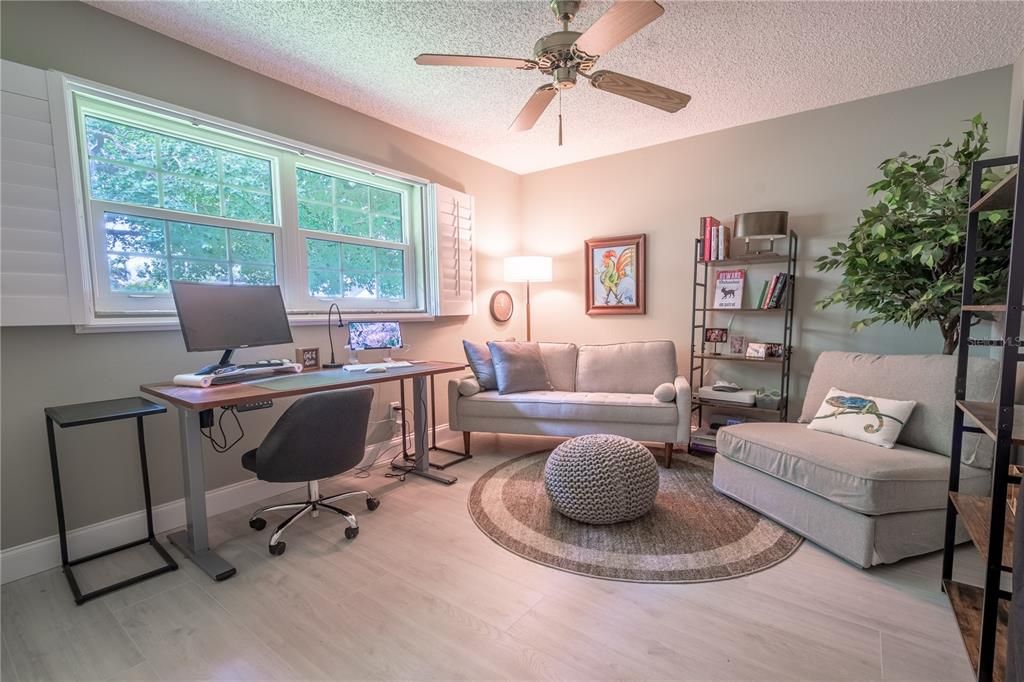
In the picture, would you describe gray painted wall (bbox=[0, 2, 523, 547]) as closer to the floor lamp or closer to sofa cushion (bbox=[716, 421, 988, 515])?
the floor lamp

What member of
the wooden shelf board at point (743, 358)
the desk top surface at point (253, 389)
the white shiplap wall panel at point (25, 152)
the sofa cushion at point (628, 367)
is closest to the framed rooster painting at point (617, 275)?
the sofa cushion at point (628, 367)

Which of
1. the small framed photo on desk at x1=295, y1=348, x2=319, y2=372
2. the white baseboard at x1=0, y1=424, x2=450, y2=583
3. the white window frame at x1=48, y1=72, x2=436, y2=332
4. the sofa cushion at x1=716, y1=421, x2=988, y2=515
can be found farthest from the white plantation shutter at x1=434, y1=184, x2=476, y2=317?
the sofa cushion at x1=716, y1=421, x2=988, y2=515

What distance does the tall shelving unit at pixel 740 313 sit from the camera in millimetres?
3148

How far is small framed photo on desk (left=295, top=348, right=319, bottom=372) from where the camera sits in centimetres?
272

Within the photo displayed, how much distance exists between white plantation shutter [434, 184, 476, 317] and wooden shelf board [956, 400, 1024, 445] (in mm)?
3023

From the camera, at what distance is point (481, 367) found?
3488 mm

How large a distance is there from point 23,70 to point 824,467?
368 centimetres

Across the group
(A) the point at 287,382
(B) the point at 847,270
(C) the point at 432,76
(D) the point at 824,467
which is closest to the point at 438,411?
(A) the point at 287,382

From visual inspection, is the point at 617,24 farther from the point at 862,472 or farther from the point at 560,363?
the point at 560,363

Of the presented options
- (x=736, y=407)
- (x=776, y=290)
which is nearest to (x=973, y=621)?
(x=736, y=407)

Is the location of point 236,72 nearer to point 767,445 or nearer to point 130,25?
point 130,25

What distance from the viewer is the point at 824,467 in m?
1.93

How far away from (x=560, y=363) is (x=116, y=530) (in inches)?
113

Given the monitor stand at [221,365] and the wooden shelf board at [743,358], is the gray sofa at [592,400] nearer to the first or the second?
the wooden shelf board at [743,358]
